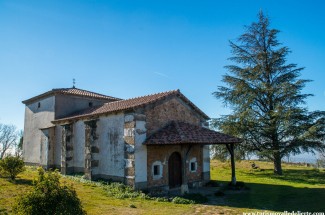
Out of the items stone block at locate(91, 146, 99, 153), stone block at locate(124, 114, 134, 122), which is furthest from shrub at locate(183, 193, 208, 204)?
stone block at locate(91, 146, 99, 153)

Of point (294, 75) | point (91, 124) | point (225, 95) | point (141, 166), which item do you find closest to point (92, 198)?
point (141, 166)

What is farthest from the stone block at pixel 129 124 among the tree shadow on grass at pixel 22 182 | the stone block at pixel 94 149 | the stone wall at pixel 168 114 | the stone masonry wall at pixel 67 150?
the stone masonry wall at pixel 67 150

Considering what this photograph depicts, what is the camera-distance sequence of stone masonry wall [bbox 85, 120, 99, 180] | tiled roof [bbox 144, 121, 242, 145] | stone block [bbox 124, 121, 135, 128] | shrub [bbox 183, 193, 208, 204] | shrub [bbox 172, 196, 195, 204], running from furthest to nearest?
stone masonry wall [bbox 85, 120, 99, 180], stone block [bbox 124, 121, 135, 128], tiled roof [bbox 144, 121, 242, 145], shrub [bbox 183, 193, 208, 204], shrub [bbox 172, 196, 195, 204]

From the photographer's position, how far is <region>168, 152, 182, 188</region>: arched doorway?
701 inches

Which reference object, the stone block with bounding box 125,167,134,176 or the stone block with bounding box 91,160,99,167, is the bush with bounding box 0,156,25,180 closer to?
the stone block with bounding box 91,160,99,167

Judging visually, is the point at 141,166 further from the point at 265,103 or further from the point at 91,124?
the point at 265,103

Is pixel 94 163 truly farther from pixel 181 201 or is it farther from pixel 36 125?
pixel 36 125

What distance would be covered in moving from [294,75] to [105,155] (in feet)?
62.4

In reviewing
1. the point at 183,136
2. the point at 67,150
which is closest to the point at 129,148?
the point at 183,136

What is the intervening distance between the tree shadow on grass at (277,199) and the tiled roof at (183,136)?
3334 millimetres

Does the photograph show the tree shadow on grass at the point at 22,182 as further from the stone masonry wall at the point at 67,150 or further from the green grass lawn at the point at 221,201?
the stone masonry wall at the point at 67,150

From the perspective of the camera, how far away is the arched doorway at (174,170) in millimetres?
17812

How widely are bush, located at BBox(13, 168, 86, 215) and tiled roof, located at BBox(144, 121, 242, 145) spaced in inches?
340

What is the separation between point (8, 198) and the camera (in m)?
12.7
